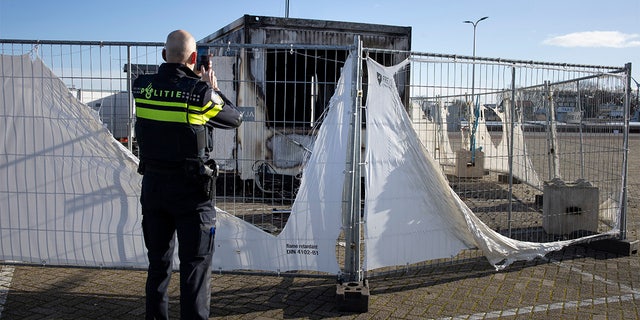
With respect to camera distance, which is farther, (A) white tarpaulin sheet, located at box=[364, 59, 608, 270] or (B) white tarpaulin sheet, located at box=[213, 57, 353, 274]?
(A) white tarpaulin sheet, located at box=[364, 59, 608, 270]

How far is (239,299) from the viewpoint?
182 inches

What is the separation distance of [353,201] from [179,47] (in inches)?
80.6

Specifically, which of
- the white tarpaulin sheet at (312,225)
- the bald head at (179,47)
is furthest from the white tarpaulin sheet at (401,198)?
the bald head at (179,47)

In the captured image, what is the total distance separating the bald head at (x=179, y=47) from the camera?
339 cm

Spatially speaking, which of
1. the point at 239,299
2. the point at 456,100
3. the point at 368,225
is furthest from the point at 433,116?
the point at 239,299

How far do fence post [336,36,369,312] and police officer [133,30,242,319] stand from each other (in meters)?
1.34

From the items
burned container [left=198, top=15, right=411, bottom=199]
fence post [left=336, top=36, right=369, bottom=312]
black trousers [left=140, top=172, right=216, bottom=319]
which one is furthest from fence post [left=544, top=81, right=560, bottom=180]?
black trousers [left=140, top=172, right=216, bottom=319]

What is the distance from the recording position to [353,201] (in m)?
4.59

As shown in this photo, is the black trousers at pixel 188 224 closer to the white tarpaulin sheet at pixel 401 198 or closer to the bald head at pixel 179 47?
the bald head at pixel 179 47

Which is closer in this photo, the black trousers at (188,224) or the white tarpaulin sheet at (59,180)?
the black trousers at (188,224)

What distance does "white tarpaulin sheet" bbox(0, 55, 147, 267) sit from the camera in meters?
4.68

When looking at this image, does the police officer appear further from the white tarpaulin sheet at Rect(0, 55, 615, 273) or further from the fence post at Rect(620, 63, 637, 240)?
the fence post at Rect(620, 63, 637, 240)

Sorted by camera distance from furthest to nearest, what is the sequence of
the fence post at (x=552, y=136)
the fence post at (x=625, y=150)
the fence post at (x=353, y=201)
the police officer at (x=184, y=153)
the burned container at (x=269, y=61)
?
the burned container at (x=269, y=61) → the fence post at (x=552, y=136) → the fence post at (x=625, y=150) → the fence post at (x=353, y=201) → the police officer at (x=184, y=153)

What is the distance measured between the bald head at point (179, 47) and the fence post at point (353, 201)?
1.57m
